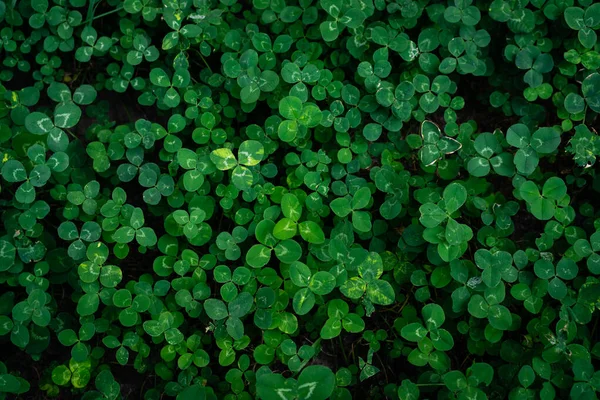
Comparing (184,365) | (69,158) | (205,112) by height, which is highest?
(205,112)

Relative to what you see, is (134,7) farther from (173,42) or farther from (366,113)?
(366,113)

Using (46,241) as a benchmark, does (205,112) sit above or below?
above

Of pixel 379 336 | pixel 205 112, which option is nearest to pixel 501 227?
pixel 379 336

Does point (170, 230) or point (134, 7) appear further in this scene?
point (134, 7)

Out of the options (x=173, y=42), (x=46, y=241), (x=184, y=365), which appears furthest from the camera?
(x=173, y=42)

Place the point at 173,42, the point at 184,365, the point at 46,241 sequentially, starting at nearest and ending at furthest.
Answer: the point at 184,365
the point at 46,241
the point at 173,42

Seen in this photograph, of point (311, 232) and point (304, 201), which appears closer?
point (311, 232)

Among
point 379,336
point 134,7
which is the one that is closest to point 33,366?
point 379,336
